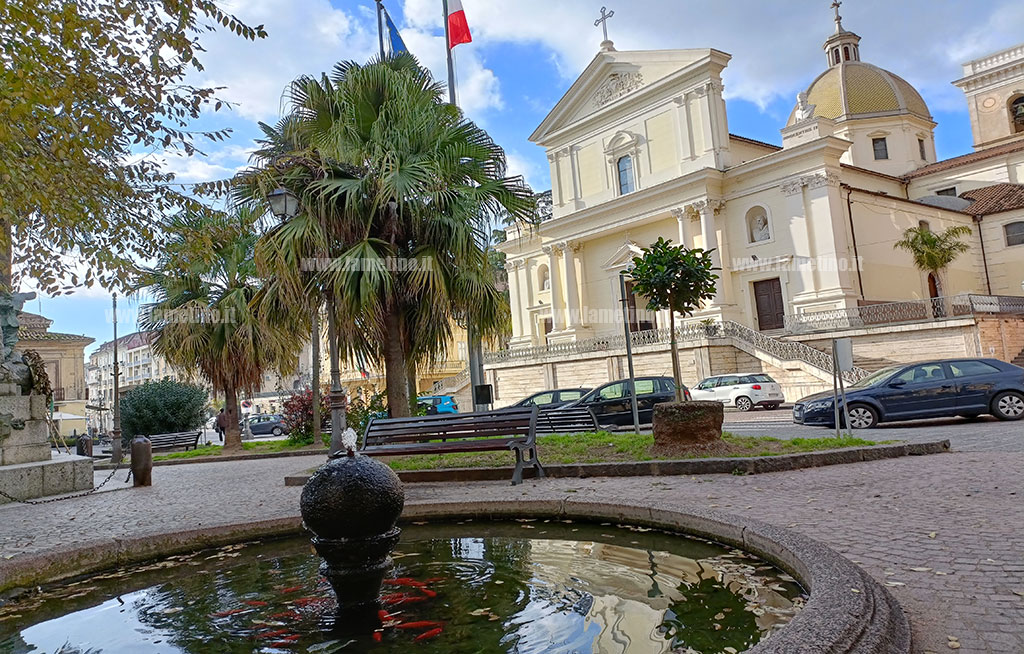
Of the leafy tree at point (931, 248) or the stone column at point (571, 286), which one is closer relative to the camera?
the leafy tree at point (931, 248)

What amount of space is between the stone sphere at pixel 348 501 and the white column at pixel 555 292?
37.2m

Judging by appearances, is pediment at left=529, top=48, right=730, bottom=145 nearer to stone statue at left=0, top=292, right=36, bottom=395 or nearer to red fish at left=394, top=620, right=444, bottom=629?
stone statue at left=0, top=292, right=36, bottom=395

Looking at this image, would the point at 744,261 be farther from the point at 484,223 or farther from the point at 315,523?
the point at 315,523

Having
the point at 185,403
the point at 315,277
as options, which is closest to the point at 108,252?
the point at 315,277

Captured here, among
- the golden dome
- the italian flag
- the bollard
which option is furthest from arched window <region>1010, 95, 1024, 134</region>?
the bollard

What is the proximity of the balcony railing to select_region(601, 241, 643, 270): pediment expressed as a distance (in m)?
10.6

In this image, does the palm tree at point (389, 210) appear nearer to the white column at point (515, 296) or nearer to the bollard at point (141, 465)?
the bollard at point (141, 465)

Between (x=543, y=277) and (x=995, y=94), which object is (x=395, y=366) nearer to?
(x=543, y=277)

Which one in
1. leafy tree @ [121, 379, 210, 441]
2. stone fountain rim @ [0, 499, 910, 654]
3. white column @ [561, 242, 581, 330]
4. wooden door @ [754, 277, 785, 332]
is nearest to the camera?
stone fountain rim @ [0, 499, 910, 654]

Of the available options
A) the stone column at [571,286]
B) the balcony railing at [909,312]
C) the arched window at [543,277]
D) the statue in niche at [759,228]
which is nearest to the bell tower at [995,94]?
the statue in niche at [759,228]

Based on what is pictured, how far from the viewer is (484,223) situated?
41.6 feet

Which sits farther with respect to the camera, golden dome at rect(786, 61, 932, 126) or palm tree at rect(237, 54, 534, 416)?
golden dome at rect(786, 61, 932, 126)

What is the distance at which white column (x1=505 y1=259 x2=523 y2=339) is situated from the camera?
4669 cm

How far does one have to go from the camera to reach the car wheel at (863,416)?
1416 cm
